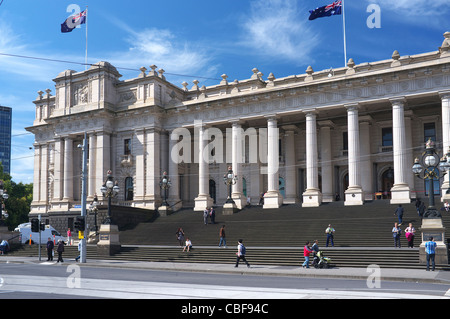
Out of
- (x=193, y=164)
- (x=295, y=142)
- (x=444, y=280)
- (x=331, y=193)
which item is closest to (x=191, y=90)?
(x=193, y=164)

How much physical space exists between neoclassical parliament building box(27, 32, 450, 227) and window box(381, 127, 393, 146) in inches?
3.6

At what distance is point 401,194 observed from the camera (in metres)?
38.1

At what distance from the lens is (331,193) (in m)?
46.5

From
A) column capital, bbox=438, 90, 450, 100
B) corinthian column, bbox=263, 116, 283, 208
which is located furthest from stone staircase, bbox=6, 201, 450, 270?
column capital, bbox=438, 90, 450, 100

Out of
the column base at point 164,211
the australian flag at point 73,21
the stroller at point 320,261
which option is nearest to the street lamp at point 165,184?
the column base at point 164,211

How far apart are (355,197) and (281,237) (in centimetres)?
975

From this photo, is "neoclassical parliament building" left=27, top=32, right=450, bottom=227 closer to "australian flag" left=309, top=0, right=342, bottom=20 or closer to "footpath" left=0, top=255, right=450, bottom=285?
"australian flag" left=309, top=0, right=342, bottom=20

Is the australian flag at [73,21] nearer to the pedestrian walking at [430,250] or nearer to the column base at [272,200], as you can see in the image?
the column base at [272,200]

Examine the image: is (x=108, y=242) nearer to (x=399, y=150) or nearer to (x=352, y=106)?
(x=352, y=106)

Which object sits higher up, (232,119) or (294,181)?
(232,119)

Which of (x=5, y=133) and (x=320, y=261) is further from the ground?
(x=5, y=133)

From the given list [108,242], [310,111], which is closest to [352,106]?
[310,111]

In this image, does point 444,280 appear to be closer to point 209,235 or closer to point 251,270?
point 251,270
